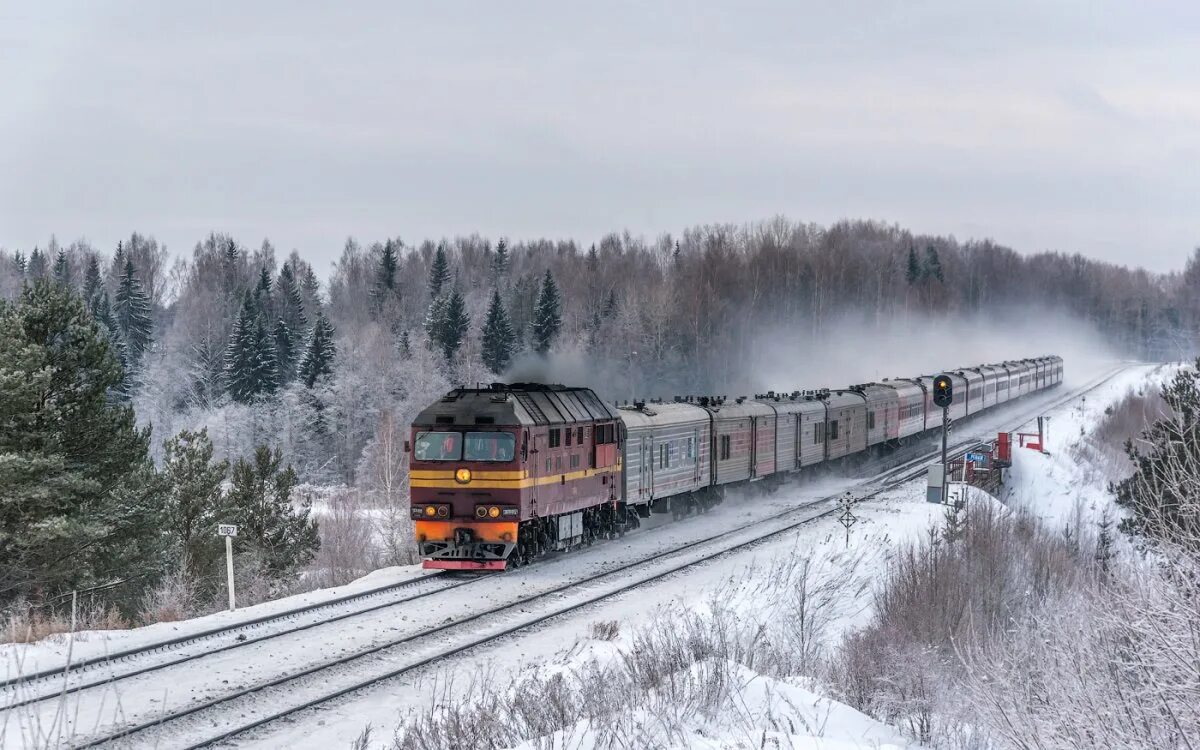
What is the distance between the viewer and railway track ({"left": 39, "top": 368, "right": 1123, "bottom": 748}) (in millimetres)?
11719

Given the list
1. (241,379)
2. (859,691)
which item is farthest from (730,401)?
(241,379)

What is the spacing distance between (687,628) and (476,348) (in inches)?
2967

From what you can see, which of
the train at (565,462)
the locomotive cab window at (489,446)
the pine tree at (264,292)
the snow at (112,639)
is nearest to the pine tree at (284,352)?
the pine tree at (264,292)

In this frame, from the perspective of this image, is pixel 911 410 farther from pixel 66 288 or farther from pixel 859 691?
pixel 859 691

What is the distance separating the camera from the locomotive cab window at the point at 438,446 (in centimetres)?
2131

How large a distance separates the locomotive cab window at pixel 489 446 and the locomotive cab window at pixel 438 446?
0.67 feet

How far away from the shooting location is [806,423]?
3934cm

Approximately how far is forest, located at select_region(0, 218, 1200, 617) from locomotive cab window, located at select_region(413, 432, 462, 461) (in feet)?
22.3

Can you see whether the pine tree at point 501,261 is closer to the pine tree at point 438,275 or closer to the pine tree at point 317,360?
the pine tree at point 438,275

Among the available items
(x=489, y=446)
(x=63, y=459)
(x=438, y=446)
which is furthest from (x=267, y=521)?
(x=489, y=446)

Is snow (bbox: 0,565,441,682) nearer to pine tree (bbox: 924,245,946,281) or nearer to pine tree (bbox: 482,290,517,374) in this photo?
pine tree (bbox: 482,290,517,374)

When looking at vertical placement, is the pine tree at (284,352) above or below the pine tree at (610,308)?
below

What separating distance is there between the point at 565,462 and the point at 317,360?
225ft

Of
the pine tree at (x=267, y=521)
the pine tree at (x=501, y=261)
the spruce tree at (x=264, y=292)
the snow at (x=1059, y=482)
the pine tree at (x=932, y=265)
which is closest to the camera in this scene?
the snow at (x=1059, y=482)
